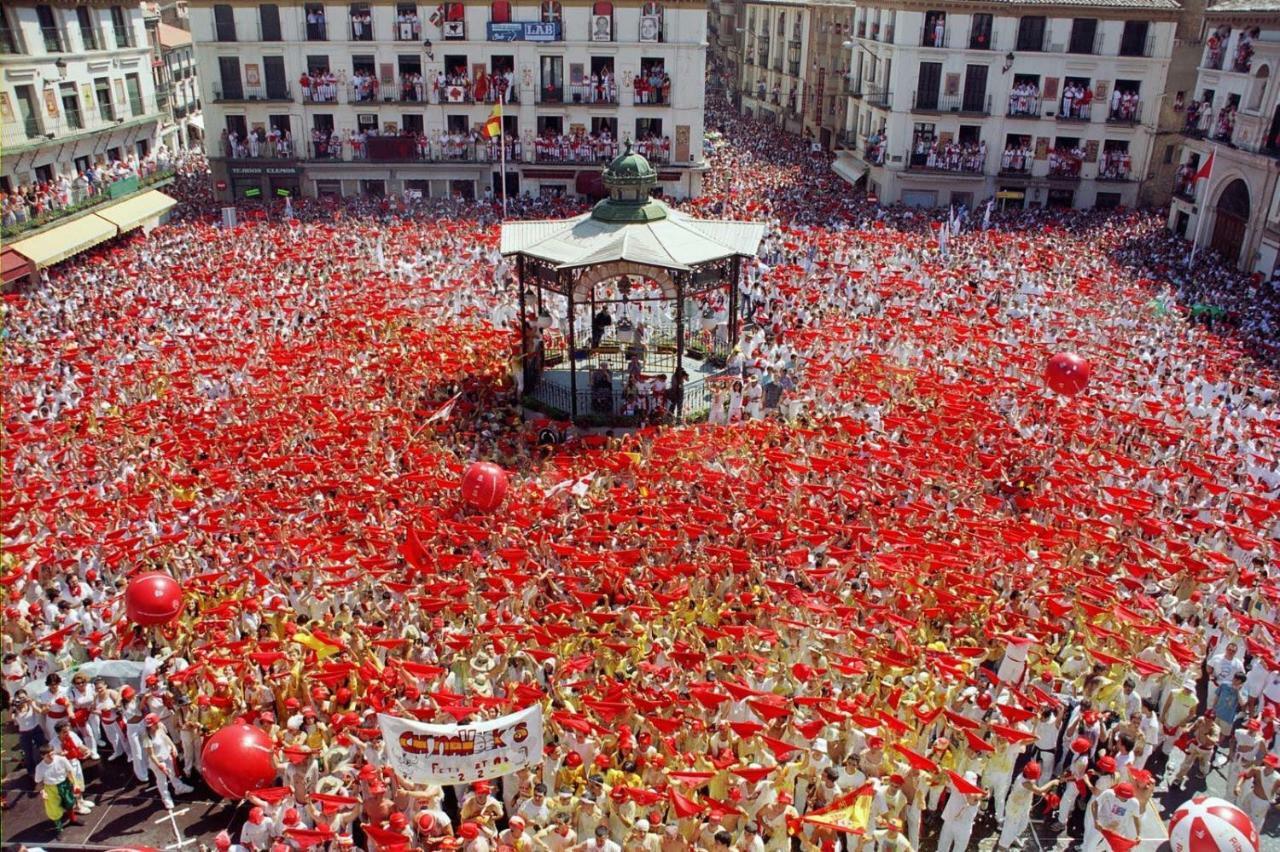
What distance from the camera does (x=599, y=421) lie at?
26.4 metres

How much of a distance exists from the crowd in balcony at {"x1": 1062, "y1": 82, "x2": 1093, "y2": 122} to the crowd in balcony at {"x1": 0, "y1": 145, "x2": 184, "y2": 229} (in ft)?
155

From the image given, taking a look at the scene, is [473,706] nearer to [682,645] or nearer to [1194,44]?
[682,645]

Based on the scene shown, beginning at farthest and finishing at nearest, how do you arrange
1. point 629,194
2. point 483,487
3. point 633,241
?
point 629,194 < point 633,241 < point 483,487

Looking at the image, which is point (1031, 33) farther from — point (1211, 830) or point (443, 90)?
point (1211, 830)

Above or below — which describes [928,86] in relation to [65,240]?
above

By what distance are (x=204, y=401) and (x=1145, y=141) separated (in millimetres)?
48698

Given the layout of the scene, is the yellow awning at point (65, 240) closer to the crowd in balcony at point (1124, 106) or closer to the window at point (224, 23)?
the window at point (224, 23)

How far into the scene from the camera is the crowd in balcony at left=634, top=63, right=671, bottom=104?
52531 millimetres

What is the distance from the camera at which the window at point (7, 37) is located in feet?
136

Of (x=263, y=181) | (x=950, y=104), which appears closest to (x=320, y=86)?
(x=263, y=181)

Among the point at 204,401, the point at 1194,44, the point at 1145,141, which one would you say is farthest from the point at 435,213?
the point at 1194,44

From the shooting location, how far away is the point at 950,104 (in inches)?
2119

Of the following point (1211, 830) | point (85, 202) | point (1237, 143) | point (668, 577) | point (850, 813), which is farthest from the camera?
point (85, 202)

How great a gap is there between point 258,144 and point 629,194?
3384 cm
